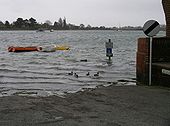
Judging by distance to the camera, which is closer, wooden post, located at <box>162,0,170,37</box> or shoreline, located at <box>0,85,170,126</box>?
shoreline, located at <box>0,85,170,126</box>

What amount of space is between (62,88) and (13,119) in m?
7.73

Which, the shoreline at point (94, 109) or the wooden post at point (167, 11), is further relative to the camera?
the wooden post at point (167, 11)

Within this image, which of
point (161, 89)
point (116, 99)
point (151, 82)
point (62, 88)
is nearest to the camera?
point (116, 99)

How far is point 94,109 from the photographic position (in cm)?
930

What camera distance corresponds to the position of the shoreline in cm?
796

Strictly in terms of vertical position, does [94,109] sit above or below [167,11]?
below

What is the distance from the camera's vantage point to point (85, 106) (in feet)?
32.0

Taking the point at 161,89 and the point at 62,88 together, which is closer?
the point at 161,89

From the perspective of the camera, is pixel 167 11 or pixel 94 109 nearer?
pixel 94 109

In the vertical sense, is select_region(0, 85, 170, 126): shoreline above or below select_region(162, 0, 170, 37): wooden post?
below

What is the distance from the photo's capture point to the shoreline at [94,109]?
7957 mm

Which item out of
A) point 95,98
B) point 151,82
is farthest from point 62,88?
point 95,98

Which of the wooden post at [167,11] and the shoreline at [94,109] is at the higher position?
the wooden post at [167,11]

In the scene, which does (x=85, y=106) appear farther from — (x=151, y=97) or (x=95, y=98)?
(x=151, y=97)
